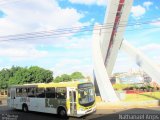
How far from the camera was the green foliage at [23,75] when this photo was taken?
74200mm

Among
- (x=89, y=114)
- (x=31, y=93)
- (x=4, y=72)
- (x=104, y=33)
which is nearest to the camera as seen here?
(x=89, y=114)

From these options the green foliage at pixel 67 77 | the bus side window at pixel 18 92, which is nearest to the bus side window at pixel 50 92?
the bus side window at pixel 18 92

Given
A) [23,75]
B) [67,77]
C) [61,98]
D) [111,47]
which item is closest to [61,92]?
[61,98]

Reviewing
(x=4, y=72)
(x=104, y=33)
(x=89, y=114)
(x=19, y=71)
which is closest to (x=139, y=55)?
(x=104, y=33)

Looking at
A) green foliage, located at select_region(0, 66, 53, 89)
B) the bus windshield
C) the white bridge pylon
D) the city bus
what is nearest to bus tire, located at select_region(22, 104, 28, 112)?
the city bus

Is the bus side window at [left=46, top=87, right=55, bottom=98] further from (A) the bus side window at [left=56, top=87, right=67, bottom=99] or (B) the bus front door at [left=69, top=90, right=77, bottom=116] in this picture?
(B) the bus front door at [left=69, top=90, right=77, bottom=116]

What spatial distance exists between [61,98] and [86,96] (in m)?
1.96

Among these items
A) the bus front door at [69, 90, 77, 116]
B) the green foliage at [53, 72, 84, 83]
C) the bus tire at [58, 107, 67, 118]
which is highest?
the green foliage at [53, 72, 84, 83]

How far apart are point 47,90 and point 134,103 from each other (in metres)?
9.59

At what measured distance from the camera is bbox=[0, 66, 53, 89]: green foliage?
243 feet

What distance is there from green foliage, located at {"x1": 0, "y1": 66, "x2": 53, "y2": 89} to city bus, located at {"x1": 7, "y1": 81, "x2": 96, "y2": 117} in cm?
4850

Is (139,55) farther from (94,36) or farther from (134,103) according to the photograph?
(134,103)

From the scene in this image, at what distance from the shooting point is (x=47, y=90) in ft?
75.8

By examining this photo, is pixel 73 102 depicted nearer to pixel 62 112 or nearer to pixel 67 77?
pixel 62 112
